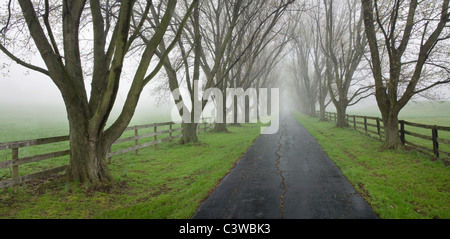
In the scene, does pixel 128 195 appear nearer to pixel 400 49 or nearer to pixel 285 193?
pixel 285 193

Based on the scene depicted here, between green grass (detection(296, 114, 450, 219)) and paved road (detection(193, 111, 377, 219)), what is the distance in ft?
1.09

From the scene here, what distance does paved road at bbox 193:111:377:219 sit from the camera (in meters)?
4.39

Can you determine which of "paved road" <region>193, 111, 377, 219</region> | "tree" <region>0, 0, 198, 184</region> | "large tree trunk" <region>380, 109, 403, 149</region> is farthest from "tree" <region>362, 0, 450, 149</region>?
"tree" <region>0, 0, 198, 184</region>

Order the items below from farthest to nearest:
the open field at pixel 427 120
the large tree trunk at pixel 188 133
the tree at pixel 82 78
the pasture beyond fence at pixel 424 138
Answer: the large tree trunk at pixel 188 133 < the open field at pixel 427 120 < the pasture beyond fence at pixel 424 138 < the tree at pixel 82 78

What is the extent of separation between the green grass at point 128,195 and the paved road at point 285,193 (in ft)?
1.40

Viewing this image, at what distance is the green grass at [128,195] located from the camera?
4.60 meters

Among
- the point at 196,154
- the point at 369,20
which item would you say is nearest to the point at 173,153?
the point at 196,154

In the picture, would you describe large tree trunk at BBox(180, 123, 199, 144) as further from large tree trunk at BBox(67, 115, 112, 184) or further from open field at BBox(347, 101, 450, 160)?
open field at BBox(347, 101, 450, 160)

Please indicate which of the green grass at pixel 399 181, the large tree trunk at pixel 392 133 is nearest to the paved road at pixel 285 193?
the green grass at pixel 399 181

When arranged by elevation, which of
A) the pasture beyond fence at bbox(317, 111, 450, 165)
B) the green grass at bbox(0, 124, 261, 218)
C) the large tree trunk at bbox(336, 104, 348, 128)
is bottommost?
the green grass at bbox(0, 124, 261, 218)

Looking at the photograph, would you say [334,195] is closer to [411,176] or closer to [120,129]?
[411,176]

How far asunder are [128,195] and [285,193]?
3.32 meters

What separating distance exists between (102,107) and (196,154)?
5631 mm

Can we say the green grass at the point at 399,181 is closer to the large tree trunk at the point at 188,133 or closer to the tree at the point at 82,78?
the tree at the point at 82,78
